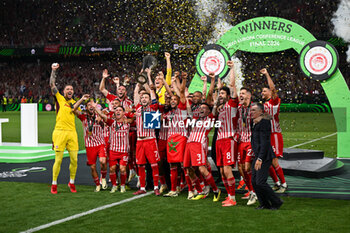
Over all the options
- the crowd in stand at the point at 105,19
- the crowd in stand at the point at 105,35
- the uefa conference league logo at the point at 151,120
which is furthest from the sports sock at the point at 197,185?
the crowd in stand at the point at 105,19

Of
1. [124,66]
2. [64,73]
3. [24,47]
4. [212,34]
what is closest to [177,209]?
[212,34]

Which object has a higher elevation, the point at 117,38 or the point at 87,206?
the point at 117,38

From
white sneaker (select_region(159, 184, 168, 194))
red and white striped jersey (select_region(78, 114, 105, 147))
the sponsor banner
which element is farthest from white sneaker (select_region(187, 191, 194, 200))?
the sponsor banner

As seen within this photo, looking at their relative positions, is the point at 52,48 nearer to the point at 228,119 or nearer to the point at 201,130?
the point at 201,130

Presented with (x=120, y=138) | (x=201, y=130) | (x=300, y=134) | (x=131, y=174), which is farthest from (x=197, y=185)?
(x=300, y=134)

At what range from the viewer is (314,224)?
5.61 m

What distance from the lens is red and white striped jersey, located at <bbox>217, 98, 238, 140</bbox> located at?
6859 mm

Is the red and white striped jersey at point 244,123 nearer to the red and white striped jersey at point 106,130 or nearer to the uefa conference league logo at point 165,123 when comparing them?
the uefa conference league logo at point 165,123

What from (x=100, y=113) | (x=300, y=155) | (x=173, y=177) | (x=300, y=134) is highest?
(x=100, y=113)

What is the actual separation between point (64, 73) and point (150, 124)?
39776mm

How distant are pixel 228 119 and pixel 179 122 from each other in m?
0.89

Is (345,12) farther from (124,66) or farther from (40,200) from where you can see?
(40,200)

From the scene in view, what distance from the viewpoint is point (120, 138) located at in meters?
7.90

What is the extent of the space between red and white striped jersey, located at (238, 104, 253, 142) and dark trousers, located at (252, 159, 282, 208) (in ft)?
2.91
